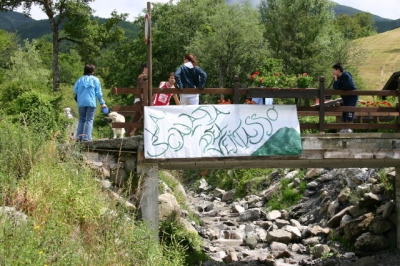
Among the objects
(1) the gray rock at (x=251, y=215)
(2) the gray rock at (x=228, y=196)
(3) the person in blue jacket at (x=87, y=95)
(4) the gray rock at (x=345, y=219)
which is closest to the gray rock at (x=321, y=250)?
(4) the gray rock at (x=345, y=219)

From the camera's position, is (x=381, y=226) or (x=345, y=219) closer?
(x=381, y=226)

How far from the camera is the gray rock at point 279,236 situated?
59.7 ft

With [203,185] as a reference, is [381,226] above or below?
above

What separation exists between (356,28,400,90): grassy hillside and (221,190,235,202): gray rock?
29.4m

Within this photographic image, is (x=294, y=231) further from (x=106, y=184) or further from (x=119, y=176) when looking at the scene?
(x=106, y=184)

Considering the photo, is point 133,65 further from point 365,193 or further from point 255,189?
point 365,193

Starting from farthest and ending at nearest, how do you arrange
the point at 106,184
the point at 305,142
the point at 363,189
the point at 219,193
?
the point at 219,193
the point at 363,189
the point at 305,142
the point at 106,184

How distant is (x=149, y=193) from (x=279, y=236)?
7413 mm

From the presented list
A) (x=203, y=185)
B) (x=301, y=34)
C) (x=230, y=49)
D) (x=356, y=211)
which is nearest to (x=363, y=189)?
(x=356, y=211)

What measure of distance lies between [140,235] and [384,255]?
835 centimetres

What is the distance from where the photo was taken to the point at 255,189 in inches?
1079

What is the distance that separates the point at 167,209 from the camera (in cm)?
1468

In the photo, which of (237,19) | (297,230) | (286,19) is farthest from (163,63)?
(297,230)

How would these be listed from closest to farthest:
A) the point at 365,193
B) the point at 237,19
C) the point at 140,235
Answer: the point at 140,235, the point at 365,193, the point at 237,19
